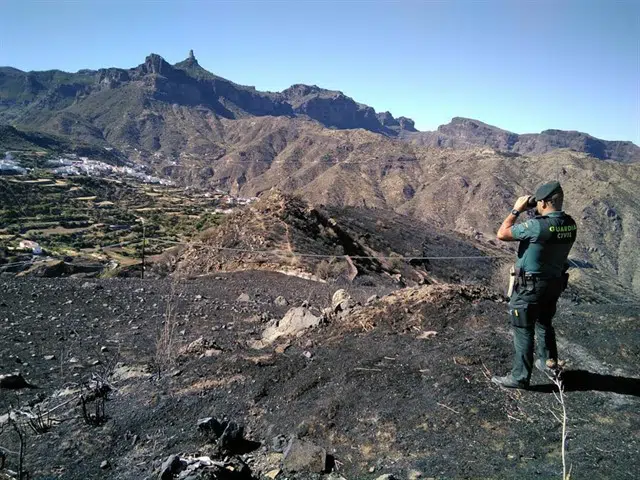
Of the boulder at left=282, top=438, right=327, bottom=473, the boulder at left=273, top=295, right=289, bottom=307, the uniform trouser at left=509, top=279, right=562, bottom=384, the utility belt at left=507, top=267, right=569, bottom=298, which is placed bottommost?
the boulder at left=273, top=295, right=289, bottom=307

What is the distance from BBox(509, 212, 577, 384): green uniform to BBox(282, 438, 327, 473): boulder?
203 centimetres

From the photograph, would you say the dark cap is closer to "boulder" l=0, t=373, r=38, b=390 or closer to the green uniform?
the green uniform

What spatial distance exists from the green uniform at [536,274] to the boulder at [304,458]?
6.65 ft

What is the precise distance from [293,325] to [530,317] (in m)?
4.17

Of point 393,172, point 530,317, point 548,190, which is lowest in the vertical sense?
point 530,317

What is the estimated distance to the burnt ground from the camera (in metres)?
3.75

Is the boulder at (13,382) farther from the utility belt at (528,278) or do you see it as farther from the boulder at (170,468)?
the utility belt at (528,278)

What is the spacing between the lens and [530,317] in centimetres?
423

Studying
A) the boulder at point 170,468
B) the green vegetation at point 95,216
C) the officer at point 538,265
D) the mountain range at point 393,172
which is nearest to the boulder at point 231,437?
the boulder at point 170,468

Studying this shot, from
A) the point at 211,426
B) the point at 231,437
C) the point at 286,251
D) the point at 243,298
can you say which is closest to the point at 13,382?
the point at 211,426

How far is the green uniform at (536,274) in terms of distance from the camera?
4.10 meters

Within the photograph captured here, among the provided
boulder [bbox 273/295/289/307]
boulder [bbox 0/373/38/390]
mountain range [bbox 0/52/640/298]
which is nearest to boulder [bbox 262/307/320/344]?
boulder [bbox 273/295/289/307]

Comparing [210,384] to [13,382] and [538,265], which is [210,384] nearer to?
[13,382]

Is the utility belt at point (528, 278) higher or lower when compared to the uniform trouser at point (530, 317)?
higher
